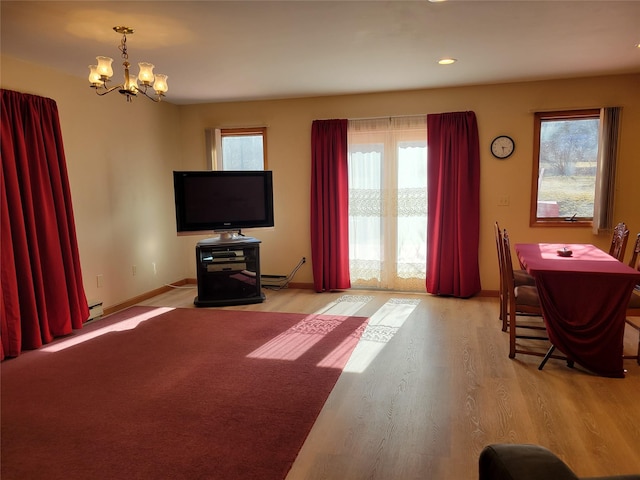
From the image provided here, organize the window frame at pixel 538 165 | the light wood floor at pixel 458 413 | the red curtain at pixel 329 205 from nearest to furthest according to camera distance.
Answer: the light wood floor at pixel 458 413
the window frame at pixel 538 165
the red curtain at pixel 329 205

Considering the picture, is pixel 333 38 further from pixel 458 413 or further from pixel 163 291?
pixel 163 291

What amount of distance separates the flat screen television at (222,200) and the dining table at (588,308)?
3098 mm

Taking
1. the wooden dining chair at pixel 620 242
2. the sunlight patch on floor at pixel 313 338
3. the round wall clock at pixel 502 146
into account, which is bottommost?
the sunlight patch on floor at pixel 313 338

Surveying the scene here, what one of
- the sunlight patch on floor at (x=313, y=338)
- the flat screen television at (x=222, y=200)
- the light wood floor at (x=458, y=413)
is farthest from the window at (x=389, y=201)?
the light wood floor at (x=458, y=413)

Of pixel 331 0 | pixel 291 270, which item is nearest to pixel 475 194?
pixel 291 270

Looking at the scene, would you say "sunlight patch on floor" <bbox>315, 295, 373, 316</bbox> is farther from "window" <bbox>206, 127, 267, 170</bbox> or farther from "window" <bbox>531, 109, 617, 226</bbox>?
"window" <bbox>531, 109, 617, 226</bbox>

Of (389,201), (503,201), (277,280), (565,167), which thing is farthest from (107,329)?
(565,167)

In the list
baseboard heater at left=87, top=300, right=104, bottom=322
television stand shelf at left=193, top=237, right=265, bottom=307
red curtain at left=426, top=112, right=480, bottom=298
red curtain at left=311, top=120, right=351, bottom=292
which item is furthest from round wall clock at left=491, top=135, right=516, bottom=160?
baseboard heater at left=87, top=300, right=104, bottom=322

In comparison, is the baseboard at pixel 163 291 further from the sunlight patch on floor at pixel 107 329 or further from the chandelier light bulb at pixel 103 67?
the chandelier light bulb at pixel 103 67

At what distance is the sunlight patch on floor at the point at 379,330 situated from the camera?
3309 millimetres

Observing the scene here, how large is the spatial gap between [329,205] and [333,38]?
7.90ft

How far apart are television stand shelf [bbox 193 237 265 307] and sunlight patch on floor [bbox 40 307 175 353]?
48 centimetres

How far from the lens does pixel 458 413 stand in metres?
2.53

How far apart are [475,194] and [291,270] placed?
244 centimetres
